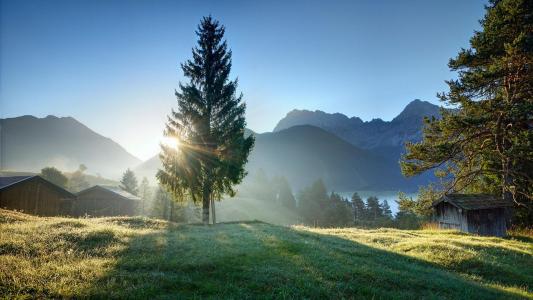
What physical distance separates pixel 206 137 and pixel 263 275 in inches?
780

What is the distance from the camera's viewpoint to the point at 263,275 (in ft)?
29.3

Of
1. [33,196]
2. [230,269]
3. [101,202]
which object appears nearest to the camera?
Result: [230,269]

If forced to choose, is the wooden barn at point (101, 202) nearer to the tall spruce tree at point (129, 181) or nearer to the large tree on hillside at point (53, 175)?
the tall spruce tree at point (129, 181)

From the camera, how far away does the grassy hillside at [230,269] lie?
7352 mm

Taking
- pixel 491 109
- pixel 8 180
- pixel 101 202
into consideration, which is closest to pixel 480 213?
pixel 491 109

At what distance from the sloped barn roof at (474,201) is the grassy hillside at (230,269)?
10881 millimetres

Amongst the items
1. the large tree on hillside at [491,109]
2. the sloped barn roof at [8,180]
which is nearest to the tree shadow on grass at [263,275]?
the large tree on hillside at [491,109]

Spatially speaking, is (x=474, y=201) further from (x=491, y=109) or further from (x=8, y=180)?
(x=8, y=180)

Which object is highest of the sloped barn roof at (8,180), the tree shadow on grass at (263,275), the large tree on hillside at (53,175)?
the large tree on hillside at (53,175)

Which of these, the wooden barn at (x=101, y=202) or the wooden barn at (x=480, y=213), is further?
the wooden barn at (x=101, y=202)

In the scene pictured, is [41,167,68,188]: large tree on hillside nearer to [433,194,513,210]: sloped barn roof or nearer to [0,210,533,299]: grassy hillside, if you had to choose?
[0,210,533,299]: grassy hillside

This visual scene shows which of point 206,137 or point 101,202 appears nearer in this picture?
point 206,137

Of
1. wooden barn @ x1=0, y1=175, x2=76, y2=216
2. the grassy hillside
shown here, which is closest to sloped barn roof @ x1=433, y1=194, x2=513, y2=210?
the grassy hillside

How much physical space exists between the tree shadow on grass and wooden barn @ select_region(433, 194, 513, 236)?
1619 cm
